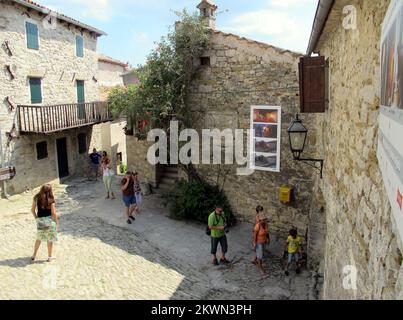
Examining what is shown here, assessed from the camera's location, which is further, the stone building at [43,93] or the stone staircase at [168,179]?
the stone staircase at [168,179]

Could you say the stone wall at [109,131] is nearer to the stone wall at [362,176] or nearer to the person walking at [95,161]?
the person walking at [95,161]

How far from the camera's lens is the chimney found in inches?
432

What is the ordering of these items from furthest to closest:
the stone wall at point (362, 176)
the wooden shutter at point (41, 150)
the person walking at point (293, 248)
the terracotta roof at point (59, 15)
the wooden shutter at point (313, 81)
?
the wooden shutter at point (41, 150)
the terracotta roof at point (59, 15)
the person walking at point (293, 248)
the wooden shutter at point (313, 81)
the stone wall at point (362, 176)

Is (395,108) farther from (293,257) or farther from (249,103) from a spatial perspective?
(249,103)

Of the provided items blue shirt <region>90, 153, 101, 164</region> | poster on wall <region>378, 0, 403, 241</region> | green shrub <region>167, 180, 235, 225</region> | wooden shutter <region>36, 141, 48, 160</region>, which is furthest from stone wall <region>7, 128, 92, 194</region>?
poster on wall <region>378, 0, 403, 241</region>

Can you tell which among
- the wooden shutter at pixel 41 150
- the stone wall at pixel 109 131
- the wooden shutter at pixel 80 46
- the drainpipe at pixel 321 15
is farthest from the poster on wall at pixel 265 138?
the wooden shutter at pixel 80 46

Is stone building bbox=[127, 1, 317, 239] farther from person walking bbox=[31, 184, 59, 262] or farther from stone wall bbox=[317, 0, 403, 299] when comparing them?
person walking bbox=[31, 184, 59, 262]

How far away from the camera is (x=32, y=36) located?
527 inches

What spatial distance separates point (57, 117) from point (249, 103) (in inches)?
305

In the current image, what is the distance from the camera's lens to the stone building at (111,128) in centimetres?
1962

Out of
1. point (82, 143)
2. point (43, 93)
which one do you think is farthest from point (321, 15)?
point (82, 143)

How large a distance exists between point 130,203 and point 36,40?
7802mm

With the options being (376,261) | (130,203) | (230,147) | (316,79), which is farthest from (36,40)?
(376,261)

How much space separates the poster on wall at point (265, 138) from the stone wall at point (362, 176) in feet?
17.0
